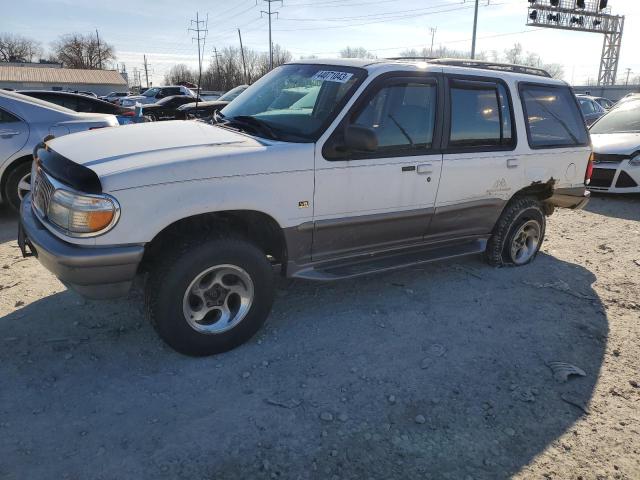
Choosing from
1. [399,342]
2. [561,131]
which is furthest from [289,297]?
[561,131]

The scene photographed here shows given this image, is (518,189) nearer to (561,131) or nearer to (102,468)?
(561,131)

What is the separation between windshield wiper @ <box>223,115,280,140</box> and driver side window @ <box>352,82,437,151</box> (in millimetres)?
607

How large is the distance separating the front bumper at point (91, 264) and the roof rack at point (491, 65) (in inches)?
122

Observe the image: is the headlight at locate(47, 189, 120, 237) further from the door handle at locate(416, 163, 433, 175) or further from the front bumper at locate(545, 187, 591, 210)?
Answer: the front bumper at locate(545, 187, 591, 210)

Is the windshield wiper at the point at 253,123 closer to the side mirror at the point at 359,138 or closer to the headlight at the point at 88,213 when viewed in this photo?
the side mirror at the point at 359,138

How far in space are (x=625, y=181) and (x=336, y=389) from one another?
765 cm

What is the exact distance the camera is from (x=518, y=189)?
186 inches

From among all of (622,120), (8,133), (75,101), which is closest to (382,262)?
(8,133)

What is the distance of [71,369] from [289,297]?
1.81 metres

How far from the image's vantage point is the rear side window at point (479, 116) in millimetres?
4090

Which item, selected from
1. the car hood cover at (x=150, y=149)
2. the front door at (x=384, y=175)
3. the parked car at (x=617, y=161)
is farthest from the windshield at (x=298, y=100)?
the parked car at (x=617, y=161)

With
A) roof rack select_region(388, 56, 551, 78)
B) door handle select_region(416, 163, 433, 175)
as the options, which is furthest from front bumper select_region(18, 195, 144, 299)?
roof rack select_region(388, 56, 551, 78)

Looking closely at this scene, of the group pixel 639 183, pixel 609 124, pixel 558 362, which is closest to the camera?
pixel 558 362

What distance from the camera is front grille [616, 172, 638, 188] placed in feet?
27.0
